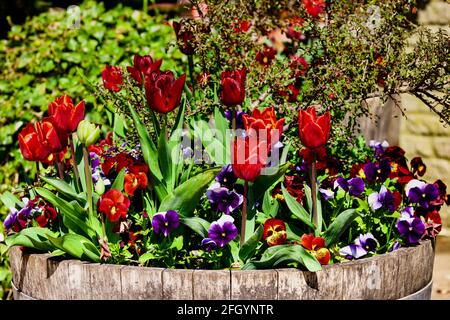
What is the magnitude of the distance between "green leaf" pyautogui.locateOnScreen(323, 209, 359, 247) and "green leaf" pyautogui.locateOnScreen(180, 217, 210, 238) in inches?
13.9

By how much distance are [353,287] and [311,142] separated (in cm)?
42

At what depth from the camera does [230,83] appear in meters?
2.21

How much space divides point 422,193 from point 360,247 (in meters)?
0.35

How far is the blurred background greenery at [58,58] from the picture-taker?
365 centimetres

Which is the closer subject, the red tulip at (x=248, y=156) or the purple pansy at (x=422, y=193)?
the red tulip at (x=248, y=156)

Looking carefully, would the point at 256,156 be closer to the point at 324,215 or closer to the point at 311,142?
the point at 311,142

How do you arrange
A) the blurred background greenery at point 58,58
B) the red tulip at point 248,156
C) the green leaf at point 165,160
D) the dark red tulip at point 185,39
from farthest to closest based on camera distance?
1. the blurred background greenery at point 58,58
2. the dark red tulip at point 185,39
3. the green leaf at point 165,160
4. the red tulip at point 248,156

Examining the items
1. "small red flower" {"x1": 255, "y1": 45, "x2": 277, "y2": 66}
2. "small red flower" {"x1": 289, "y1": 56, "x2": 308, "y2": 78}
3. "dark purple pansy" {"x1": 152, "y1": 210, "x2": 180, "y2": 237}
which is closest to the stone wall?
"small red flower" {"x1": 255, "y1": 45, "x2": 277, "y2": 66}

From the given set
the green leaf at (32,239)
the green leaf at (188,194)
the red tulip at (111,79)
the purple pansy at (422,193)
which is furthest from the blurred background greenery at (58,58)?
the purple pansy at (422,193)

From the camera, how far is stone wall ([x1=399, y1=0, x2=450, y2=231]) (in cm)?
467

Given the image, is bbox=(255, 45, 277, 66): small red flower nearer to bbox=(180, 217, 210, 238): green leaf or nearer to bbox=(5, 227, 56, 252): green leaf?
bbox=(180, 217, 210, 238): green leaf

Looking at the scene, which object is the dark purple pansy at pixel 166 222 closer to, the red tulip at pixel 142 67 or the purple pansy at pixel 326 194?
the purple pansy at pixel 326 194

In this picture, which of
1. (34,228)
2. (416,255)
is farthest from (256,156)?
(34,228)

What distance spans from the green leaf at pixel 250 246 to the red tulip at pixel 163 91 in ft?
1.42
